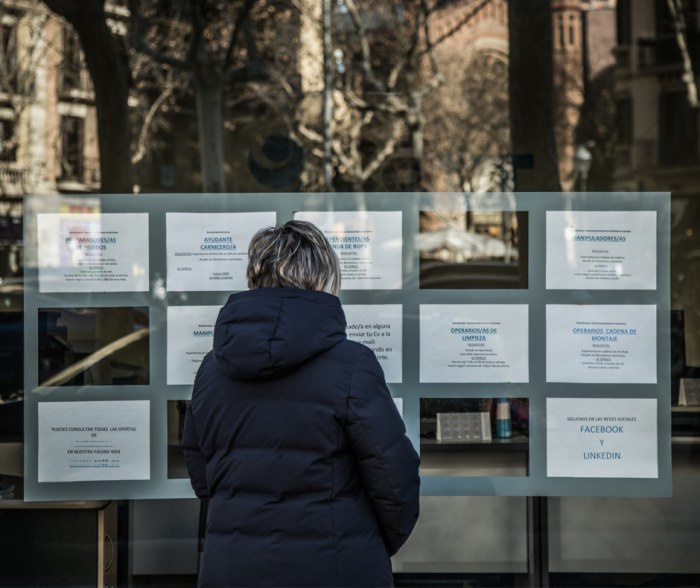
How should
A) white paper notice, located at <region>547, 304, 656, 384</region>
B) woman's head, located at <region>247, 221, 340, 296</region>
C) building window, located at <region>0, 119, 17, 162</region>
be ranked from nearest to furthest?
woman's head, located at <region>247, 221, 340, 296</region>
white paper notice, located at <region>547, 304, 656, 384</region>
building window, located at <region>0, 119, 17, 162</region>

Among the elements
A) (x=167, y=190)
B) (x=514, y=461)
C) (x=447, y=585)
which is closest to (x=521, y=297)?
(x=514, y=461)

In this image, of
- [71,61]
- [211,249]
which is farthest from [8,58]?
[211,249]

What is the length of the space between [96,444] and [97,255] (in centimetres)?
69

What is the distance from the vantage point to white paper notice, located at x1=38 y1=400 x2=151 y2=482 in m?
3.65

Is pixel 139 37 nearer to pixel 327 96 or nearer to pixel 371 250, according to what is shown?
pixel 327 96

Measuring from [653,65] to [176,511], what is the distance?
10.1 ft

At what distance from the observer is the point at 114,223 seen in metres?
3.66

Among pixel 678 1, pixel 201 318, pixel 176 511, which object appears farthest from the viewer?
pixel 678 1

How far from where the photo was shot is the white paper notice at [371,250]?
359 centimetres

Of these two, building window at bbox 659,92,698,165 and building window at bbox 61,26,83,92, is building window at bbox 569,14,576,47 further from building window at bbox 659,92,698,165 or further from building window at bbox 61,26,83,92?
building window at bbox 61,26,83,92

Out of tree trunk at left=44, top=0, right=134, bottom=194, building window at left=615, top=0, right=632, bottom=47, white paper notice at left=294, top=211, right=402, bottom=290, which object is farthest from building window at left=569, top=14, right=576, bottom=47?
tree trunk at left=44, top=0, right=134, bottom=194

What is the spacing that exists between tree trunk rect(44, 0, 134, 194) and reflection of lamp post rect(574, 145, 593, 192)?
6.69 ft

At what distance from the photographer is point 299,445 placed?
95.6 inches

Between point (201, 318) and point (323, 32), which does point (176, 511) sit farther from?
point (323, 32)
